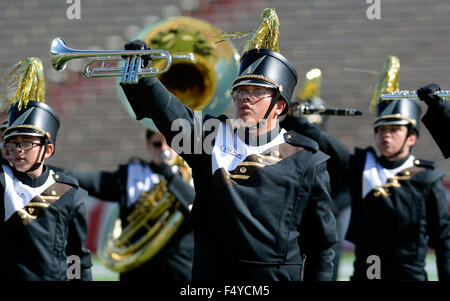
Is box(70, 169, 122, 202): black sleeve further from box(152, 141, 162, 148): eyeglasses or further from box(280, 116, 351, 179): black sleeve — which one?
box(280, 116, 351, 179): black sleeve

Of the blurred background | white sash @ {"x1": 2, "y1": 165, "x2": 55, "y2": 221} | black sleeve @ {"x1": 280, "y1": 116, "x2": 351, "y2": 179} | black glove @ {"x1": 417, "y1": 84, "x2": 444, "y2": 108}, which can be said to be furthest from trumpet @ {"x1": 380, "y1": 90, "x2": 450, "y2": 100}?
the blurred background

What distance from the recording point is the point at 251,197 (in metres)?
3.57

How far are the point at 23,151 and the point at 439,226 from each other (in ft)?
8.65

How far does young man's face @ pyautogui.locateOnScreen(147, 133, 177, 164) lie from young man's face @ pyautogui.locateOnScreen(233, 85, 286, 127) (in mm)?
2441

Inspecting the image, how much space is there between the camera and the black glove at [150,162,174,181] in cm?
601

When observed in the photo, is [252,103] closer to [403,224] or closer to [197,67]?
[197,67]

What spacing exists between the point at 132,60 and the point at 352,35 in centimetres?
791

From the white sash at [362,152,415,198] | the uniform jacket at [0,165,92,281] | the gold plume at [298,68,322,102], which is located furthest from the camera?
the gold plume at [298,68,322,102]

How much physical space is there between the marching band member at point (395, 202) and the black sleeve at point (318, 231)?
5.02ft

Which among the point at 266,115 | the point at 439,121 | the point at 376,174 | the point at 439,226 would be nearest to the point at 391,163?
the point at 376,174

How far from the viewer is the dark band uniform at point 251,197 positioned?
11.6 ft

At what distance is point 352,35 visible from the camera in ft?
36.3

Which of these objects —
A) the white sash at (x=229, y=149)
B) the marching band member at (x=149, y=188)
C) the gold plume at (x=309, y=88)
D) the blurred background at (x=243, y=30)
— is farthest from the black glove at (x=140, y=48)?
the blurred background at (x=243, y=30)
